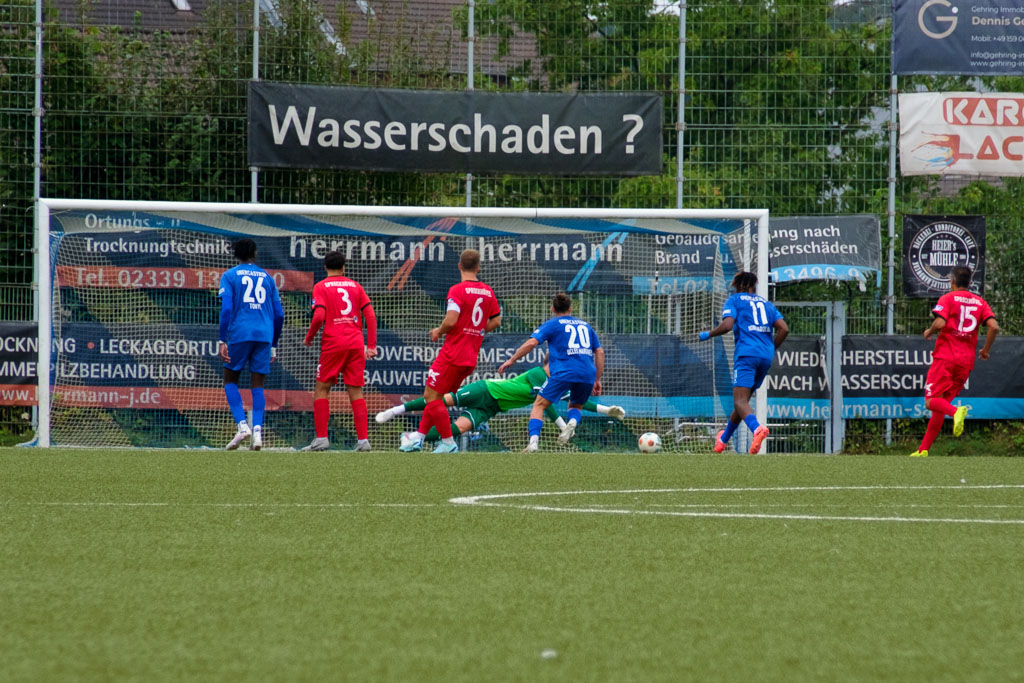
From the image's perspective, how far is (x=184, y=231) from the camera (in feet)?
43.9

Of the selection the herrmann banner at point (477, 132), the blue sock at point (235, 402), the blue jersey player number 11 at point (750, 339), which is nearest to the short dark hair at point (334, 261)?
the blue sock at point (235, 402)

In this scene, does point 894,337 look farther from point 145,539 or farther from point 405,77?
point 145,539

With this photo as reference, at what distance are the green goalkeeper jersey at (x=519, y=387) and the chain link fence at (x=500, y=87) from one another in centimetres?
239

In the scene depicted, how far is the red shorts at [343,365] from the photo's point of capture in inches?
462

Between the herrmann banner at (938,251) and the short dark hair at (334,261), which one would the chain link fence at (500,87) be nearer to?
the herrmann banner at (938,251)

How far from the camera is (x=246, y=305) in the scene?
1166 centimetres

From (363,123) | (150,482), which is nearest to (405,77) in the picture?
(363,123)

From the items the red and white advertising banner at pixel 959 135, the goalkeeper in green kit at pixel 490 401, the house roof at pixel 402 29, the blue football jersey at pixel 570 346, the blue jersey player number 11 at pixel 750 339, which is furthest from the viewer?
the red and white advertising banner at pixel 959 135

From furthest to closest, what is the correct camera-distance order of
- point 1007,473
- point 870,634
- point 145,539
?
point 1007,473 < point 145,539 < point 870,634

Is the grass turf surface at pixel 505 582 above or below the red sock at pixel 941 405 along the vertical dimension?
above

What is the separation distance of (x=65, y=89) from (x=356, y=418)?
5362 mm

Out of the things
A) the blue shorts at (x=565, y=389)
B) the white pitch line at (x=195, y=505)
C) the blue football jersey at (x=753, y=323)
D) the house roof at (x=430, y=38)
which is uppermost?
the house roof at (x=430, y=38)

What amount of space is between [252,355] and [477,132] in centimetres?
419

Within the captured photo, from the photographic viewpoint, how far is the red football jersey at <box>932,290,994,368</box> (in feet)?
42.3
